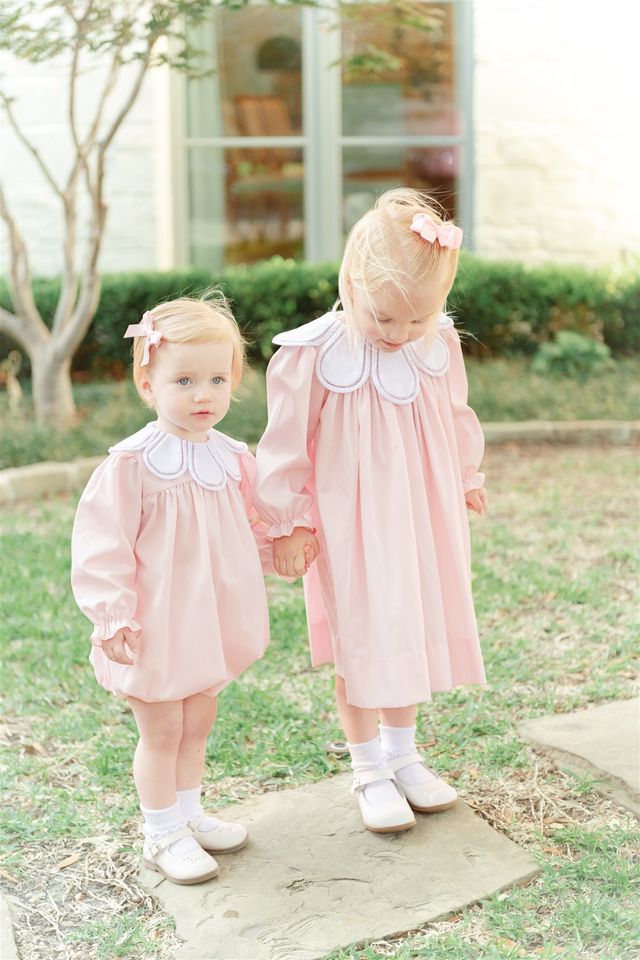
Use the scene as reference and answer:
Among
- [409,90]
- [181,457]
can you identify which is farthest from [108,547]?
[409,90]

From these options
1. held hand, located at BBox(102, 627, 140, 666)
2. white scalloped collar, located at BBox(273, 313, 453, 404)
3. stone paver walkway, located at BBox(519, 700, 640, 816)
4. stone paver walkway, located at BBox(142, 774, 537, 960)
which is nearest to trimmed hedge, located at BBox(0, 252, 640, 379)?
stone paver walkway, located at BBox(519, 700, 640, 816)

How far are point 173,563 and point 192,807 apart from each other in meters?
0.55

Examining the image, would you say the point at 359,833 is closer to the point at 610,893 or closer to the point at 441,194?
the point at 610,893

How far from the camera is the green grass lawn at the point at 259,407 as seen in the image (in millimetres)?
5898

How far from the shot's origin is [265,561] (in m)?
2.39

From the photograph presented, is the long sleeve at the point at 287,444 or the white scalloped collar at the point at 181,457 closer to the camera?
the white scalloped collar at the point at 181,457

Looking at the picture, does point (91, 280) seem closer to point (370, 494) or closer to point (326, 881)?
point (370, 494)

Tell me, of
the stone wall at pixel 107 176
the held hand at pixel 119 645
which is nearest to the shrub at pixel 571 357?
the stone wall at pixel 107 176

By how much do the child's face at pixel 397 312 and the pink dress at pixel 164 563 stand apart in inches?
16.4

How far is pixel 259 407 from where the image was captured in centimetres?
644

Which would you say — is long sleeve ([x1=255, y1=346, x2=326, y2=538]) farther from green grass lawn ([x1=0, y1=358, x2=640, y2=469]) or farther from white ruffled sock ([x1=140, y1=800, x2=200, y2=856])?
green grass lawn ([x1=0, y1=358, x2=640, y2=469])

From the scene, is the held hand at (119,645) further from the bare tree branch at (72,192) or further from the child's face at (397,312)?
the bare tree branch at (72,192)

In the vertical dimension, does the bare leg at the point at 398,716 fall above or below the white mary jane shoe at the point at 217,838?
above

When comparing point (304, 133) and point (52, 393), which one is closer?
point (52, 393)
